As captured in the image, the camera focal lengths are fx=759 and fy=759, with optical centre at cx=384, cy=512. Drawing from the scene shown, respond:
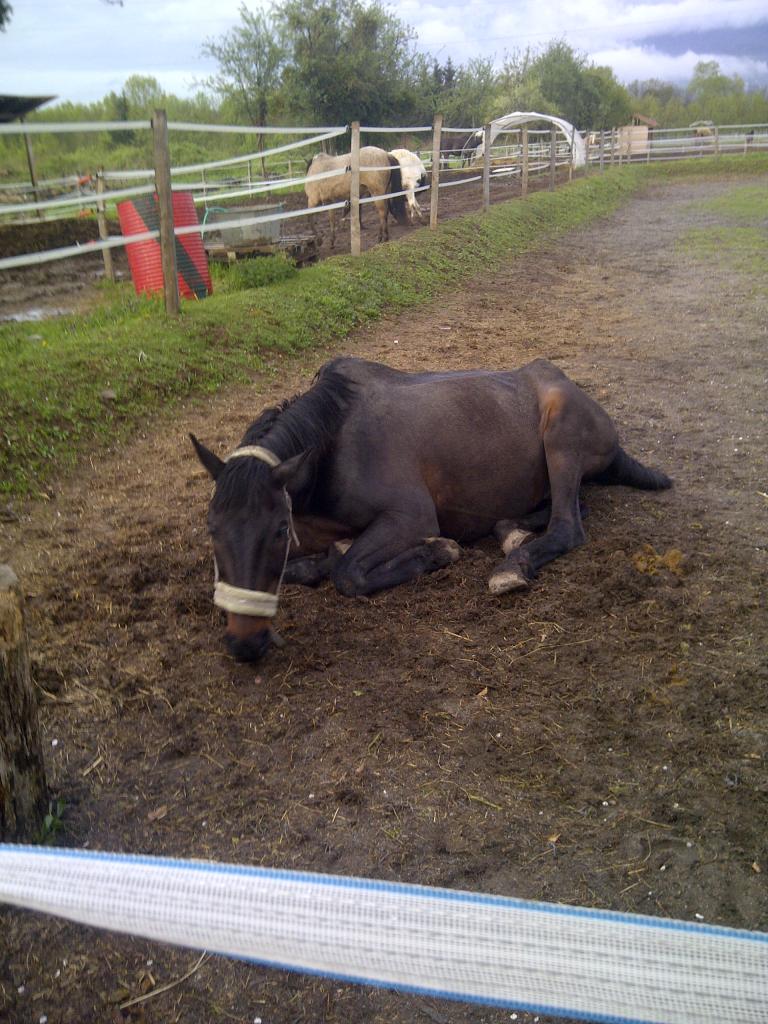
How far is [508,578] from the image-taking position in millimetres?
3873

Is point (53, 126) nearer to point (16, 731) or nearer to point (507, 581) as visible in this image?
point (507, 581)

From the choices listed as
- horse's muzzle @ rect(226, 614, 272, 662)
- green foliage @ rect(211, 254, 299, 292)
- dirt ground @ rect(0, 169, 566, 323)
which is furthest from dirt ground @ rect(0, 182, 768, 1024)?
dirt ground @ rect(0, 169, 566, 323)

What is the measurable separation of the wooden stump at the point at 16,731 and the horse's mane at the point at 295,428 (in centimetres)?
116

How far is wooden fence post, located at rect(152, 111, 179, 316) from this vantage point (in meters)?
7.38

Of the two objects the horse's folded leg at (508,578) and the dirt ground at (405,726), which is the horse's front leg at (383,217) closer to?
the dirt ground at (405,726)

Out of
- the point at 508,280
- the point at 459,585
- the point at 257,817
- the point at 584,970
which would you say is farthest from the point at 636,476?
the point at 508,280

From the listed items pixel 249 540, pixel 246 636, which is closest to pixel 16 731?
pixel 246 636

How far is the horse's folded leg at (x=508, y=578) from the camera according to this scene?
3846 mm

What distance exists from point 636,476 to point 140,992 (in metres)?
4.08

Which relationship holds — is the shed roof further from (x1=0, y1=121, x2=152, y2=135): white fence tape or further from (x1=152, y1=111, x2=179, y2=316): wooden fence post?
(x1=152, y1=111, x2=179, y2=316): wooden fence post

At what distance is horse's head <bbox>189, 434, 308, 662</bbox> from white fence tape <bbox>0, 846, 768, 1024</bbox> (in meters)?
2.01

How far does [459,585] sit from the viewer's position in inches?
157

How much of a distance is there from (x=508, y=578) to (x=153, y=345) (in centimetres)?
466

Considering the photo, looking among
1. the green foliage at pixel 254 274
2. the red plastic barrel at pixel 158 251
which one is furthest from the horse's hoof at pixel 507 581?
the green foliage at pixel 254 274
